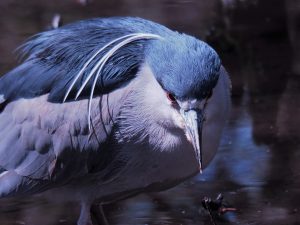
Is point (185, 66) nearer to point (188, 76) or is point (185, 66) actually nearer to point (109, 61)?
point (188, 76)

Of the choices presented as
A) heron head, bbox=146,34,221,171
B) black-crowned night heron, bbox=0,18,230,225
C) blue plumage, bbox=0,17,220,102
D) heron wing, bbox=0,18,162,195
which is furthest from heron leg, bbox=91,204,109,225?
heron head, bbox=146,34,221,171

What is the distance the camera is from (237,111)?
231 inches

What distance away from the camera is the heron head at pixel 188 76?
3.45m

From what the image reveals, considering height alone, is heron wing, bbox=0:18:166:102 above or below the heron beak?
above

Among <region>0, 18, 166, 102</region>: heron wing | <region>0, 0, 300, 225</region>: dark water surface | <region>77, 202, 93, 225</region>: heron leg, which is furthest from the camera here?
<region>0, 0, 300, 225</region>: dark water surface

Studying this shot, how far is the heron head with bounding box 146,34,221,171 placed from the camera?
345cm

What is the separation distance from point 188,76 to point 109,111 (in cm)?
45

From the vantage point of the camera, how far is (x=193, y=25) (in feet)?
26.0

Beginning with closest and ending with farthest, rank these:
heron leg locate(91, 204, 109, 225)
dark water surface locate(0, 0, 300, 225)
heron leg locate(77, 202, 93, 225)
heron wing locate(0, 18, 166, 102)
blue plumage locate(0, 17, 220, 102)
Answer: blue plumage locate(0, 17, 220, 102)
heron wing locate(0, 18, 166, 102)
heron leg locate(77, 202, 93, 225)
heron leg locate(91, 204, 109, 225)
dark water surface locate(0, 0, 300, 225)

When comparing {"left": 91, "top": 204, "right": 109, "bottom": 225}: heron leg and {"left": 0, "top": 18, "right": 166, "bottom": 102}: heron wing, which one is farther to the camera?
{"left": 91, "top": 204, "right": 109, "bottom": 225}: heron leg

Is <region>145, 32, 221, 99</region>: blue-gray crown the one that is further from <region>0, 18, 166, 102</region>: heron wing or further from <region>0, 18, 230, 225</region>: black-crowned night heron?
<region>0, 18, 166, 102</region>: heron wing

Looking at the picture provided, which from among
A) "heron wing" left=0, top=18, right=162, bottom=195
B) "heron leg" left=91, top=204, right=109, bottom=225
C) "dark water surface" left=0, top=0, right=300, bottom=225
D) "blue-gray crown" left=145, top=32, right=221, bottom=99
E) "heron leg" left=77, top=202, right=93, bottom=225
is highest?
"blue-gray crown" left=145, top=32, right=221, bottom=99

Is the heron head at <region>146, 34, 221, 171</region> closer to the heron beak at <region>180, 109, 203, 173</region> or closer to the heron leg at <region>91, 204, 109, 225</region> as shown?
the heron beak at <region>180, 109, 203, 173</region>

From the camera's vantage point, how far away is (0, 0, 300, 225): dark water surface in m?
4.50
